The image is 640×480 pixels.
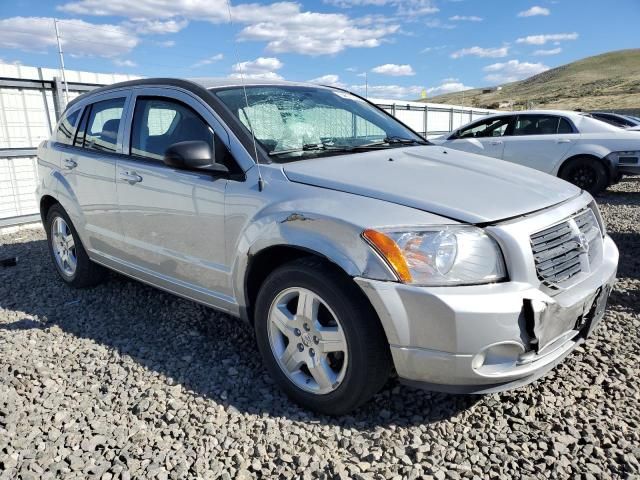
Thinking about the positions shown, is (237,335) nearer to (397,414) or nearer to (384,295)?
(397,414)

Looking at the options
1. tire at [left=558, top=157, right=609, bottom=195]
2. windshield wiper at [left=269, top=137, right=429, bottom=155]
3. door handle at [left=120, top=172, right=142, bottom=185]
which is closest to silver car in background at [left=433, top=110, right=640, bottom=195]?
tire at [left=558, top=157, right=609, bottom=195]

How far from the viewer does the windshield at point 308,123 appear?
3.00 m

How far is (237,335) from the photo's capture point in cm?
360

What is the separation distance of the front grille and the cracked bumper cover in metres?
0.10

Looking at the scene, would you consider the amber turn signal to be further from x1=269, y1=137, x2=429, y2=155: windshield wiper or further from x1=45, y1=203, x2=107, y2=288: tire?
x1=45, y1=203, x2=107, y2=288: tire

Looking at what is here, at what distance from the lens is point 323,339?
247 cm

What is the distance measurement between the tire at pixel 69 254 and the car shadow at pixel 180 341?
0.13 m

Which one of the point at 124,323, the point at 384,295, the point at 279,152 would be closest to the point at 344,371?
the point at 384,295

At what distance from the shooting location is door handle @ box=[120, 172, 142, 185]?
A: 344cm

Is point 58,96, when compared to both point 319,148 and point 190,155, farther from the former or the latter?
point 319,148

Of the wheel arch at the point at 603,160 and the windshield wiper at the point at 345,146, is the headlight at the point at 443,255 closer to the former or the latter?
the windshield wiper at the point at 345,146

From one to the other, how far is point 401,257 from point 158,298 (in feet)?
9.34

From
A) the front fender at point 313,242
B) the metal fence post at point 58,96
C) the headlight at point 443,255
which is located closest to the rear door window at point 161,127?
the front fender at point 313,242

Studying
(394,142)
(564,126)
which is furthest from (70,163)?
(564,126)
